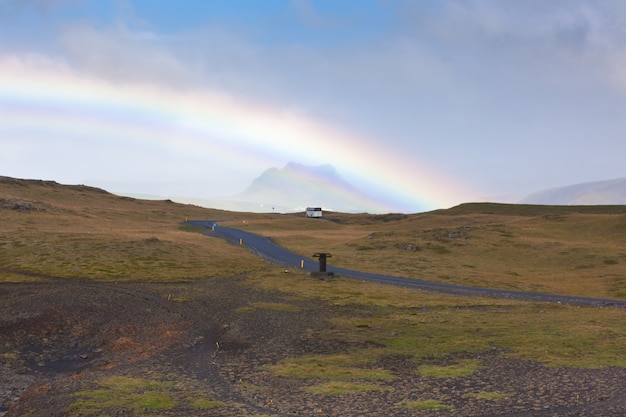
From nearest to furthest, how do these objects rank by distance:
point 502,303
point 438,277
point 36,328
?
point 36,328, point 502,303, point 438,277

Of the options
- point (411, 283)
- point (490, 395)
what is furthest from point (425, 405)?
point (411, 283)

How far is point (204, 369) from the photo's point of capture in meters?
20.2

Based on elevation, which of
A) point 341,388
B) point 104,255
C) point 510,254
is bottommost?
point 341,388

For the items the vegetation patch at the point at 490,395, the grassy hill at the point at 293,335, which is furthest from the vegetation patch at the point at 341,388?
the vegetation patch at the point at 490,395

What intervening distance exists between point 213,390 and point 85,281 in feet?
98.8

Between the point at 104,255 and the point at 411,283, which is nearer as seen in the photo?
the point at 411,283

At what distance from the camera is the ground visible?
14.9 meters

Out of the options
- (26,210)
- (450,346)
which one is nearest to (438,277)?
(450,346)

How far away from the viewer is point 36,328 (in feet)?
89.9

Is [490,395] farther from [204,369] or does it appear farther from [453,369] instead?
[204,369]

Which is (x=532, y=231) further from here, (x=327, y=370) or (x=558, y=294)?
(x=327, y=370)

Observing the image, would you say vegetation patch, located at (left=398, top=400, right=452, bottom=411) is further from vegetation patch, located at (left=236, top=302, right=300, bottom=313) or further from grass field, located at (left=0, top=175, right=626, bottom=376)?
vegetation patch, located at (left=236, top=302, right=300, bottom=313)

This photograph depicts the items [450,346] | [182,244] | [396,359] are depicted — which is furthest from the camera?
[182,244]

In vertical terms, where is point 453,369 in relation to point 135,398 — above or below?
above
